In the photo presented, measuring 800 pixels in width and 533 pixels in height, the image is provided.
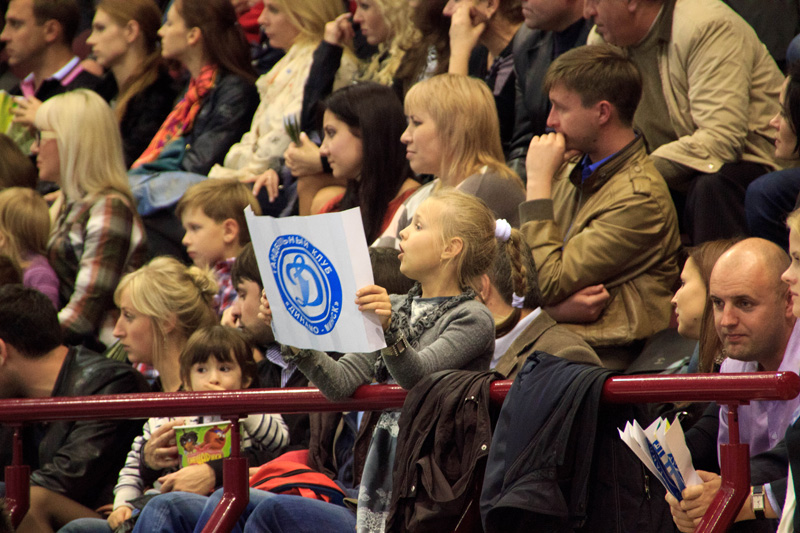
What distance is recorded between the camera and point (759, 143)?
442 cm

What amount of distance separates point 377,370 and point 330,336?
1.36 ft

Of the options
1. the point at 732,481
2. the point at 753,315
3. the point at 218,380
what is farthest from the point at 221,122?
the point at 732,481

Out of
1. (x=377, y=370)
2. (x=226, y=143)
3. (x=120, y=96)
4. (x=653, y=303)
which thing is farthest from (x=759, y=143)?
(x=120, y=96)

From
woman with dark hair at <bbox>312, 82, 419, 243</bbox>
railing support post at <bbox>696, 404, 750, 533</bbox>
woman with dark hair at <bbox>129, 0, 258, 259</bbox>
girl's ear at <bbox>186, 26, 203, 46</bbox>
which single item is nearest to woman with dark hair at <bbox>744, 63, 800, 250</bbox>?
woman with dark hair at <bbox>312, 82, 419, 243</bbox>

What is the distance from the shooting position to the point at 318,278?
269 centimetres

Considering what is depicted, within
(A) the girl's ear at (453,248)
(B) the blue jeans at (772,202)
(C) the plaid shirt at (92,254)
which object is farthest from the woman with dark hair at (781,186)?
(C) the plaid shirt at (92,254)

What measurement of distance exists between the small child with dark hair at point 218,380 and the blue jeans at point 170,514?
1.81 ft

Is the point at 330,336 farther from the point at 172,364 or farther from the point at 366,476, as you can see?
the point at 172,364

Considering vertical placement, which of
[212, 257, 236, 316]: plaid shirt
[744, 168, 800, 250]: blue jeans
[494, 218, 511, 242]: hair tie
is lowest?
[212, 257, 236, 316]: plaid shirt

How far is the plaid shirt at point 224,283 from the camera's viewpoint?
199 inches

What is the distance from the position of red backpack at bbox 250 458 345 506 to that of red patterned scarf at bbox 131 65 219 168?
11.1ft

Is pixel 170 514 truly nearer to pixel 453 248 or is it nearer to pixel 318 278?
pixel 318 278

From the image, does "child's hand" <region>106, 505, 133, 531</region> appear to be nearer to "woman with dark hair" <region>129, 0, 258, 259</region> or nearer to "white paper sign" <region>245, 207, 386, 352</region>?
"white paper sign" <region>245, 207, 386, 352</region>

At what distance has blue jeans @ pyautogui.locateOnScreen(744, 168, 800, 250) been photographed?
3.85m
